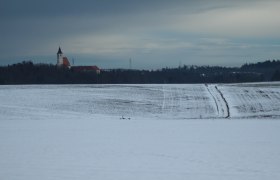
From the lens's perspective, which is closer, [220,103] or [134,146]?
[134,146]

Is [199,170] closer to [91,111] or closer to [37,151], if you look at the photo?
[37,151]

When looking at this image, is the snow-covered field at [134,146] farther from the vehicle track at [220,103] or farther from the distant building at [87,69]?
the distant building at [87,69]

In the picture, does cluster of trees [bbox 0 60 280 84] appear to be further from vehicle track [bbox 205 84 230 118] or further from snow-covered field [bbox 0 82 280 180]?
snow-covered field [bbox 0 82 280 180]

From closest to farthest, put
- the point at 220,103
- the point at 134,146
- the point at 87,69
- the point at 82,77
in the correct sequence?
the point at 134,146 → the point at 220,103 → the point at 82,77 → the point at 87,69

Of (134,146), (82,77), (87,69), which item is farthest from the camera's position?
(87,69)

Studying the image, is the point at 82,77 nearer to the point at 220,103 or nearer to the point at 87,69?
the point at 87,69

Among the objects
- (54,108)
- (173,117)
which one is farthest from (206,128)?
(54,108)

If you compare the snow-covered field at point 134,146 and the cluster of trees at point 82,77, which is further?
the cluster of trees at point 82,77

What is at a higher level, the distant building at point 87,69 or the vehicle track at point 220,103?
the distant building at point 87,69

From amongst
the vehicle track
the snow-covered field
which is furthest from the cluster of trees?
the snow-covered field

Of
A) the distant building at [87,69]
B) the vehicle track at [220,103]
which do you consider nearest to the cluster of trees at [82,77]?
the distant building at [87,69]

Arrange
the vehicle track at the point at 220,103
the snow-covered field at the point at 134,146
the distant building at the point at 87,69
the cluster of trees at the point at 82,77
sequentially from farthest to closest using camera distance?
the distant building at the point at 87,69 → the cluster of trees at the point at 82,77 → the vehicle track at the point at 220,103 → the snow-covered field at the point at 134,146

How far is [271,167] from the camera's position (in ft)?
42.5

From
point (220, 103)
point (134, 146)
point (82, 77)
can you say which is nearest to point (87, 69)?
point (82, 77)
